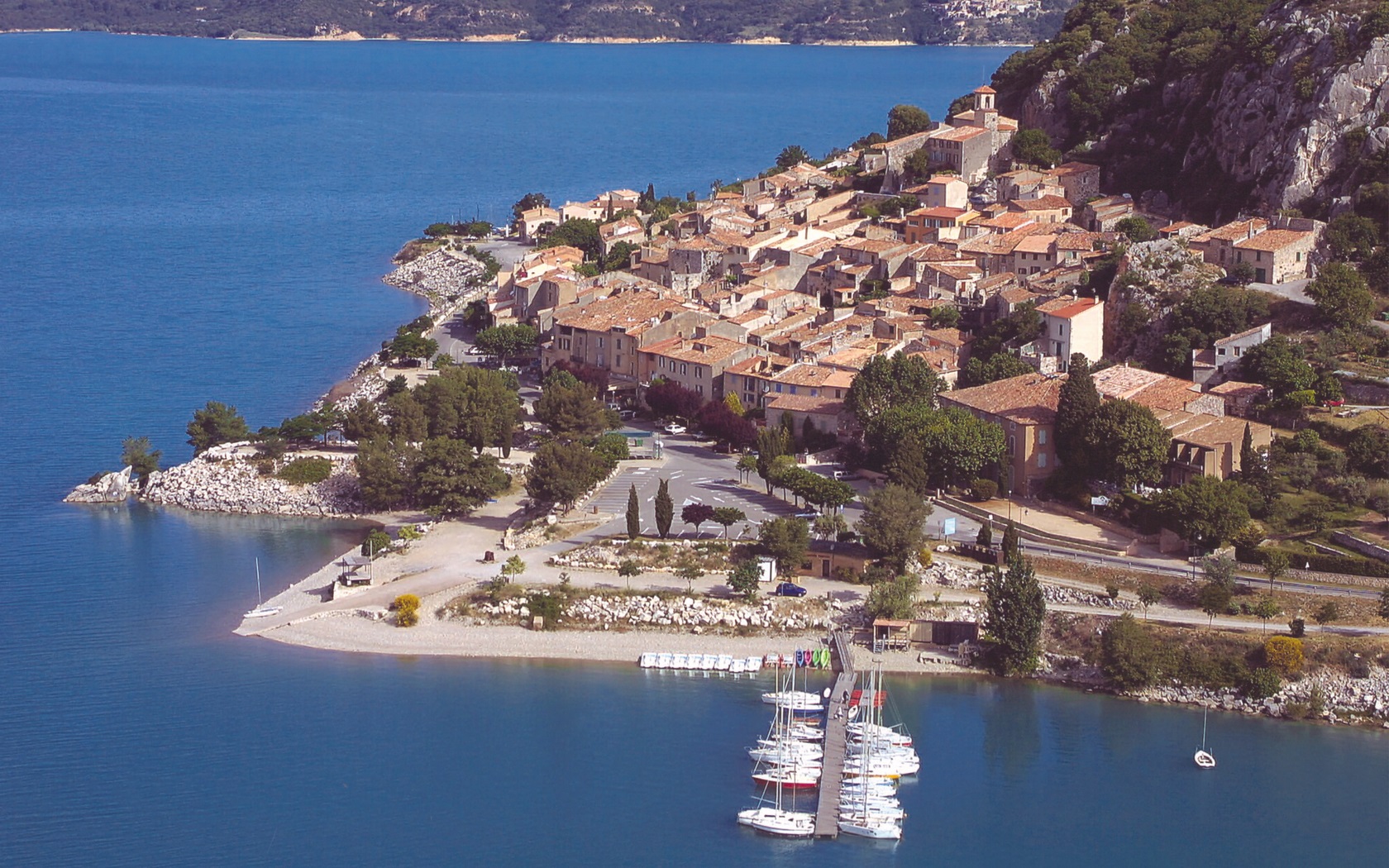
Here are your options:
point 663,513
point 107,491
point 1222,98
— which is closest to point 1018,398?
point 663,513

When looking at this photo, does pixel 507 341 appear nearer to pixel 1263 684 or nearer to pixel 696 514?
pixel 696 514

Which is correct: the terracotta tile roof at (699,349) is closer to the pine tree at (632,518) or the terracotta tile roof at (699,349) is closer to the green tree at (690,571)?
the pine tree at (632,518)

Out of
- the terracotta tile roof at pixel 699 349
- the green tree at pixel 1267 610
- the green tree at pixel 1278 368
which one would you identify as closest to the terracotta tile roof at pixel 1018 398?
the green tree at pixel 1278 368

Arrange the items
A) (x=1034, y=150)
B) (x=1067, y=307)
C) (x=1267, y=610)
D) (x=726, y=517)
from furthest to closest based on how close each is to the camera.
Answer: (x=1034, y=150), (x=1067, y=307), (x=726, y=517), (x=1267, y=610)

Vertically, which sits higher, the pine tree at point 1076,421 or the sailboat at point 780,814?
the pine tree at point 1076,421

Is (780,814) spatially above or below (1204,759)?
below

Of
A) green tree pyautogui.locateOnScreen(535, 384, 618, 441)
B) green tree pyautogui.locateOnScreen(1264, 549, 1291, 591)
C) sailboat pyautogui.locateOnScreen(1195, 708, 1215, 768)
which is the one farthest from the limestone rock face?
sailboat pyautogui.locateOnScreen(1195, 708, 1215, 768)

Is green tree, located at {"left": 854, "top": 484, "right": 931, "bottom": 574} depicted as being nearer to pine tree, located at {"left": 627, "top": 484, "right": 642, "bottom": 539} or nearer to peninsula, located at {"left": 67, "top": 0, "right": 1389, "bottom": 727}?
peninsula, located at {"left": 67, "top": 0, "right": 1389, "bottom": 727}
